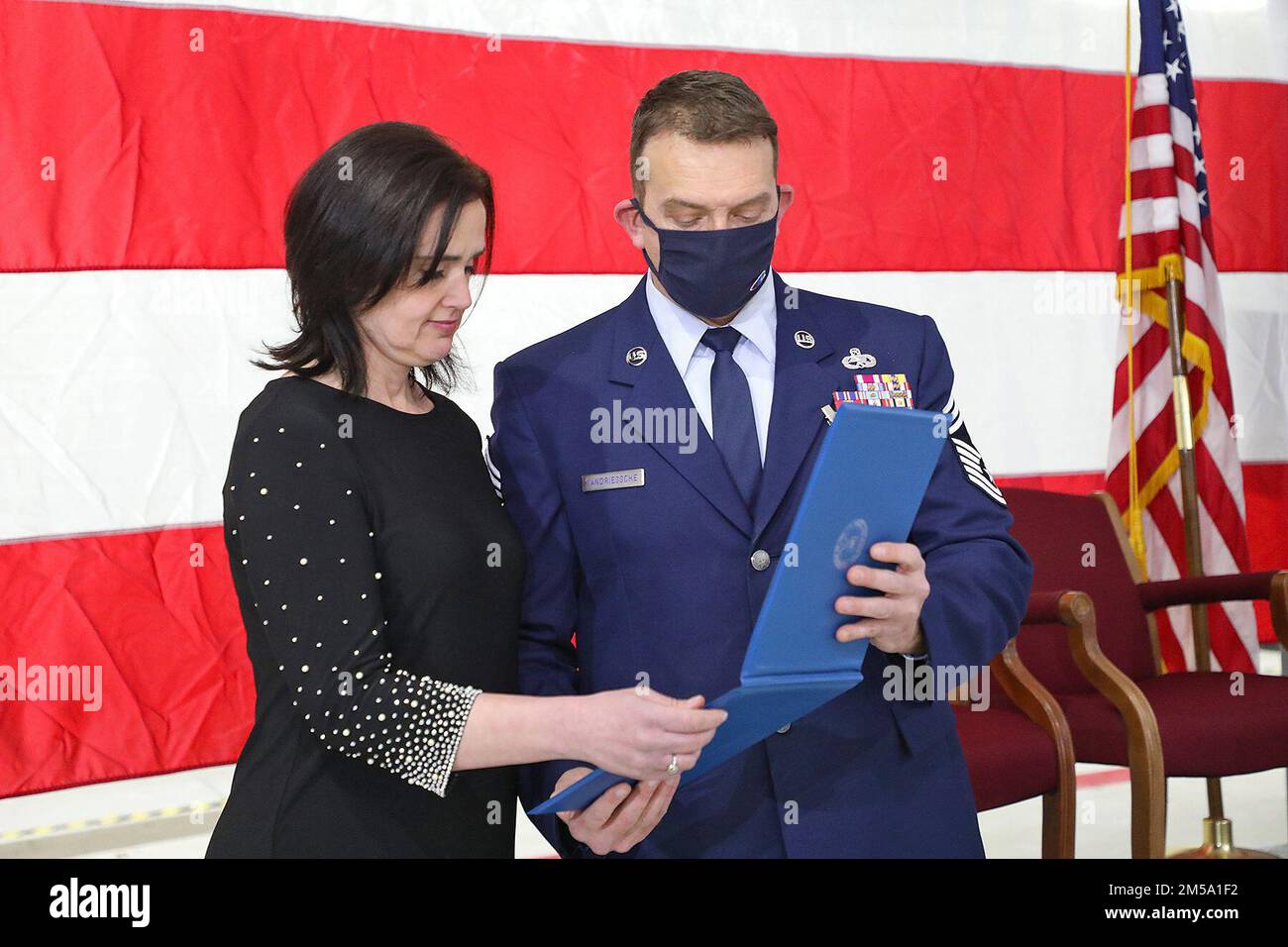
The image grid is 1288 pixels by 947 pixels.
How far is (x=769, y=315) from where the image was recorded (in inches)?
57.7

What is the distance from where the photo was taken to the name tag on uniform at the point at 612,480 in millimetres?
1350

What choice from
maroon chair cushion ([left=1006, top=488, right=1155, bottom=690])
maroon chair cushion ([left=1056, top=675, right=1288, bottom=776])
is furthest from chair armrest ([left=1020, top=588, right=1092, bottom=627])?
maroon chair cushion ([left=1006, top=488, right=1155, bottom=690])

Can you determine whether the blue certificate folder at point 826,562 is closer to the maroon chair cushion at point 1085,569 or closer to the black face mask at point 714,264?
the black face mask at point 714,264

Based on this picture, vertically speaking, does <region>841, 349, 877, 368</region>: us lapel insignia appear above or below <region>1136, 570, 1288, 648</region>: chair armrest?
above

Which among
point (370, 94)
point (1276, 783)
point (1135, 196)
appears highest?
point (370, 94)

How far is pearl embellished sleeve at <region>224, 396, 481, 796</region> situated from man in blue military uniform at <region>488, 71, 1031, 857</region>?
0.71 feet

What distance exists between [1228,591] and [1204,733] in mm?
493

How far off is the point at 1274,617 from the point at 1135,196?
1.41m

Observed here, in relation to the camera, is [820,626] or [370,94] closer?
[820,626]

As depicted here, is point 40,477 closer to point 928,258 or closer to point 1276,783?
point 928,258

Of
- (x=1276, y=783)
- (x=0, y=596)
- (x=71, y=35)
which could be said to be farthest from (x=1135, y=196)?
(x=0, y=596)

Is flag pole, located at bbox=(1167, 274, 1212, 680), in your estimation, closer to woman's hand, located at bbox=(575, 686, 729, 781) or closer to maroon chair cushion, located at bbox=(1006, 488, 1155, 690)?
maroon chair cushion, located at bbox=(1006, 488, 1155, 690)

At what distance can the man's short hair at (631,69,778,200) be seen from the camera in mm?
1394
